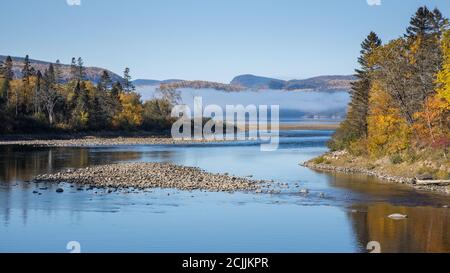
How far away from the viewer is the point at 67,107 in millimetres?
130625

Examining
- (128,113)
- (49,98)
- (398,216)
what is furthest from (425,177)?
(128,113)

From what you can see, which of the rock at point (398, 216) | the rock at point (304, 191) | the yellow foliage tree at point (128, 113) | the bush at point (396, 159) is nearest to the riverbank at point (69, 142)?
the yellow foliage tree at point (128, 113)

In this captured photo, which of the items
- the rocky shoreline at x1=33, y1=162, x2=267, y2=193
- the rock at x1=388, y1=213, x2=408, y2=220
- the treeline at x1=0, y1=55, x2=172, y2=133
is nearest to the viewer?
the rock at x1=388, y1=213, x2=408, y2=220

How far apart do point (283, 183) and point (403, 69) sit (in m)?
19.8

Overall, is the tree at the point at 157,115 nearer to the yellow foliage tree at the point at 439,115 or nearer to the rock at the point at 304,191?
the yellow foliage tree at the point at 439,115

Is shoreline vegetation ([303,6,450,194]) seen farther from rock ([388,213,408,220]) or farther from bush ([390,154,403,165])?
rock ([388,213,408,220])

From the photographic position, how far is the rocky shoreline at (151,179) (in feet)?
144

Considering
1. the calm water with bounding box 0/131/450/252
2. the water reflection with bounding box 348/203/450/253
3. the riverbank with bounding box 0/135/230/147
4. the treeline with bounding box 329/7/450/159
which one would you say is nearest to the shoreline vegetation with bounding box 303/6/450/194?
the treeline with bounding box 329/7/450/159

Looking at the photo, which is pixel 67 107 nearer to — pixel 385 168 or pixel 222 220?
pixel 385 168

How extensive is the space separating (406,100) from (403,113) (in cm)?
126

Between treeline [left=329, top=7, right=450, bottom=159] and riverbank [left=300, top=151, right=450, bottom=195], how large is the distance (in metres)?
1.04

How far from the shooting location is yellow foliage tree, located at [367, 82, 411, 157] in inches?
2244

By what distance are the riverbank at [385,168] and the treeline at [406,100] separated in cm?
104
